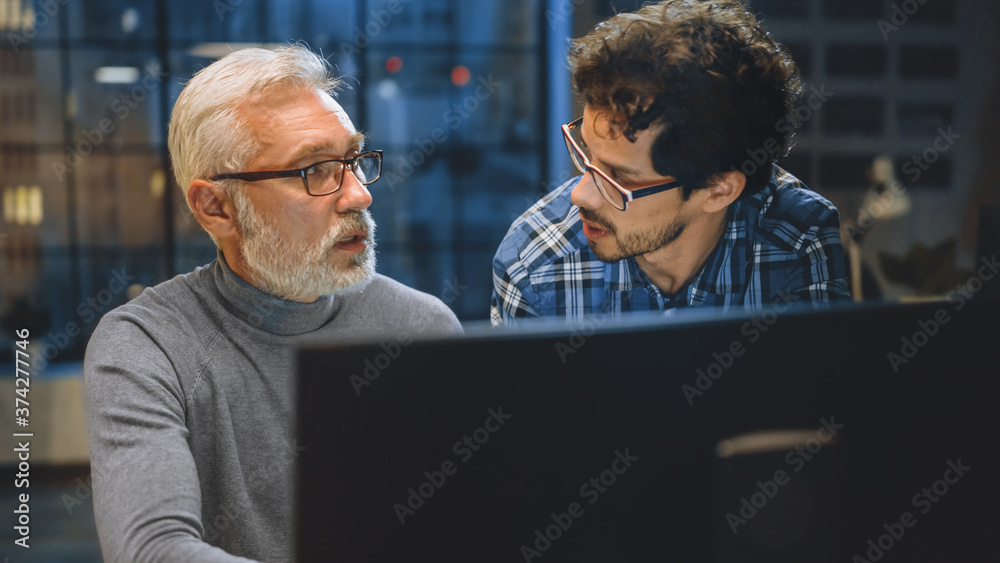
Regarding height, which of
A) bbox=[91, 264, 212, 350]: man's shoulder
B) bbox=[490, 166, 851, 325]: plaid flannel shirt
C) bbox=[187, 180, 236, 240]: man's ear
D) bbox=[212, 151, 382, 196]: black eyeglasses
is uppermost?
bbox=[212, 151, 382, 196]: black eyeglasses

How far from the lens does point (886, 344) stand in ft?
1.74

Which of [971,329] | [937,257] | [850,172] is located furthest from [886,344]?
[850,172]

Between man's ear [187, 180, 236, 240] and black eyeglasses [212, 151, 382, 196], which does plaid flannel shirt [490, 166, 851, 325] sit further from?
man's ear [187, 180, 236, 240]

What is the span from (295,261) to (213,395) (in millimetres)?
247

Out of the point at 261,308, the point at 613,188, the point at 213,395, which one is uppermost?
the point at 613,188

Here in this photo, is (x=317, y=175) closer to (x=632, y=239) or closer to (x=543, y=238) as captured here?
(x=543, y=238)

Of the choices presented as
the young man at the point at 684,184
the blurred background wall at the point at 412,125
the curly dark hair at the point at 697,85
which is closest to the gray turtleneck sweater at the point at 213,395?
the young man at the point at 684,184

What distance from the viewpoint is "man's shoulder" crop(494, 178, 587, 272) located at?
1415mm

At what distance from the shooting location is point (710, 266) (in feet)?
4.39

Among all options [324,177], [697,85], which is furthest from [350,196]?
[697,85]

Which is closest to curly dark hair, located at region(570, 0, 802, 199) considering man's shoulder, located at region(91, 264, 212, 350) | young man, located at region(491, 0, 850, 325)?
young man, located at region(491, 0, 850, 325)

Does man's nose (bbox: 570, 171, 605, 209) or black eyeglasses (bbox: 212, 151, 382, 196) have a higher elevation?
black eyeglasses (bbox: 212, 151, 382, 196)

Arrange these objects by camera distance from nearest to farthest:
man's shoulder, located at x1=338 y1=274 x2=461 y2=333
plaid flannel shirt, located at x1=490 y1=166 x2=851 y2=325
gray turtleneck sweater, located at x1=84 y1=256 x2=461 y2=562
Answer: gray turtleneck sweater, located at x1=84 y1=256 x2=461 y2=562 < plaid flannel shirt, located at x1=490 y1=166 x2=851 y2=325 < man's shoulder, located at x1=338 y1=274 x2=461 y2=333

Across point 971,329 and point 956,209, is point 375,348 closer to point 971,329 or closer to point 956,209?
point 971,329
